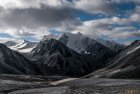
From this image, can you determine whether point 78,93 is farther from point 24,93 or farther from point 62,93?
point 24,93

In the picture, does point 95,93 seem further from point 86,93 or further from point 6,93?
point 6,93

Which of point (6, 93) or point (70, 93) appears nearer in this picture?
point (70, 93)

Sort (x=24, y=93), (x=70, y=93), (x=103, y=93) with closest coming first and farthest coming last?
(x=103, y=93) < (x=70, y=93) < (x=24, y=93)

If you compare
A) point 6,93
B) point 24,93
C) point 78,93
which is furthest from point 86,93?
point 6,93

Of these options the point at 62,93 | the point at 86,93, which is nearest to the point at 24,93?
the point at 62,93

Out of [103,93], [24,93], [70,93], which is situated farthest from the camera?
[24,93]

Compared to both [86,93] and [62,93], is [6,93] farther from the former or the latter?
[86,93]

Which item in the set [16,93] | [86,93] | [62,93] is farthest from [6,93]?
[86,93]

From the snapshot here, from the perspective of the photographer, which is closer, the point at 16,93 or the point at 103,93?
the point at 103,93
